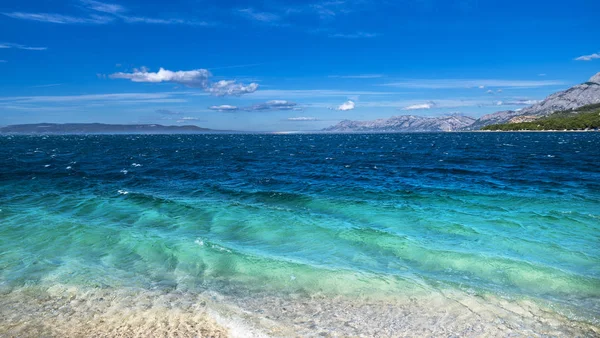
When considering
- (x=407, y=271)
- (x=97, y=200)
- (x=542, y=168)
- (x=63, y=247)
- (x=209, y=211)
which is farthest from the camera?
(x=542, y=168)

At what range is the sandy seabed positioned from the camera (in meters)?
8.64

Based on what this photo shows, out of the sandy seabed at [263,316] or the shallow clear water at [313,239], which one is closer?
the sandy seabed at [263,316]

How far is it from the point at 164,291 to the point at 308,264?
16.4 feet

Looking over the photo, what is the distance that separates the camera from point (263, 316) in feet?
31.0

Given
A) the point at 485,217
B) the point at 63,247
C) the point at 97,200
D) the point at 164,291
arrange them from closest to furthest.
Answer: the point at 164,291, the point at 63,247, the point at 485,217, the point at 97,200

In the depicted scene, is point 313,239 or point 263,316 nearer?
point 263,316

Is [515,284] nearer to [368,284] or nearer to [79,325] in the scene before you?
[368,284]

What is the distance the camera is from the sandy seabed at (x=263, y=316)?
8641 mm

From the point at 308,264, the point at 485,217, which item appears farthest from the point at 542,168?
the point at 308,264

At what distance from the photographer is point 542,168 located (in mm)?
42750

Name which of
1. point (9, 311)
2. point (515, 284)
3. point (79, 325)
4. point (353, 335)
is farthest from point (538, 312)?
point (9, 311)

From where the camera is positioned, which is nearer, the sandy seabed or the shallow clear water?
the sandy seabed

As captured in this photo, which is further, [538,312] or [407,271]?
[407,271]

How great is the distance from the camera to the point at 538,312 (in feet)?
31.7
